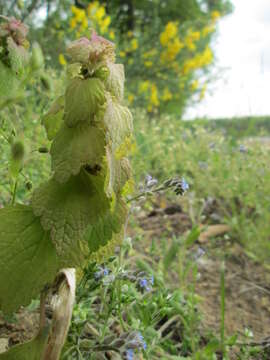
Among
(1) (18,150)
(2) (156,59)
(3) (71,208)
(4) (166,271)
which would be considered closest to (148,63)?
(2) (156,59)

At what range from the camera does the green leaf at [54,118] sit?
0.79 m

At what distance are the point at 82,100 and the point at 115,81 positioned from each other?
0.32 ft

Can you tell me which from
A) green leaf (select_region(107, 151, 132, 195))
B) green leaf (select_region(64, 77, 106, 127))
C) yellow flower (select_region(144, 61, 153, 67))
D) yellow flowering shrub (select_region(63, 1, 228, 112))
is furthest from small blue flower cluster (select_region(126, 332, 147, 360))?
yellow flower (select_region(144, 61, 153, 67))

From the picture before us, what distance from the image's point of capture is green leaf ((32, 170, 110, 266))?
0.74 meters

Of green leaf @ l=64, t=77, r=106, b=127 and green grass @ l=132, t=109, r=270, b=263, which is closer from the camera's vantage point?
green leaf @ l=64, t=77, r=106, b=127

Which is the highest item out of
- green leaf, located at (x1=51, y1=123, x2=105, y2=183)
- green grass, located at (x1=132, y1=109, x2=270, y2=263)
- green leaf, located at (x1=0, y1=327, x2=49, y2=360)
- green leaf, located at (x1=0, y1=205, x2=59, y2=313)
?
green leaf, located at (x1=51, y1=123, x2=105, y2=183)

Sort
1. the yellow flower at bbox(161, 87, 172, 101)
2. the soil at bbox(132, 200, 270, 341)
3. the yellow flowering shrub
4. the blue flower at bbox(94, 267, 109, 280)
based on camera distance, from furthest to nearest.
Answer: the yellow flower at bbox(161, 87, 172, 101), the yellow flowering shrub, the soil at bbox(132, 200, 270, 341), the blue flower at bbox(94, 267, 109, 280)

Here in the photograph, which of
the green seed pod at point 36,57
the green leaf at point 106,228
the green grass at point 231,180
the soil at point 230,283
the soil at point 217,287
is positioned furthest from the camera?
the green grass at point 231,180

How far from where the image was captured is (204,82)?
8.98 m

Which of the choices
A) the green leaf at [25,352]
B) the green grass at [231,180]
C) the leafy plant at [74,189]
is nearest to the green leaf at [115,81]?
the leafy plant at [74,189]

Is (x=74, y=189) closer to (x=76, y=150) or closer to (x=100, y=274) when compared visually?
(x=76, y=150)

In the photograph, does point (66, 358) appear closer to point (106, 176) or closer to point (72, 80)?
point (106, 176)

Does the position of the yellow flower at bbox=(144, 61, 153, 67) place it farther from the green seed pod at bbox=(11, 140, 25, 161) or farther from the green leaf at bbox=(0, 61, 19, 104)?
the green seed pod at bbox=(11, 140, 25, 161)

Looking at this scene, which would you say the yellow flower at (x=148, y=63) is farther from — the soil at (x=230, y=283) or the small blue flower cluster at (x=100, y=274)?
the small blue flower cluster at (x=100, y=274)
